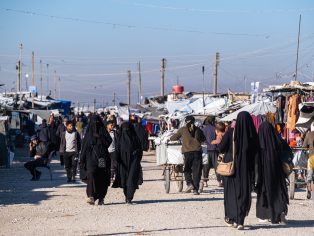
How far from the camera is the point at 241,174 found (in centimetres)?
1105

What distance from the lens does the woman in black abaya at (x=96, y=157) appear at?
1431 centimetres

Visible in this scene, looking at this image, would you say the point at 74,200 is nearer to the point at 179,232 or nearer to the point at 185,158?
the point at 185,158

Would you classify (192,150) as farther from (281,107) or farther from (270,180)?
(281,107)

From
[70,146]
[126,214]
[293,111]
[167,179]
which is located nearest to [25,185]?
[70,146]

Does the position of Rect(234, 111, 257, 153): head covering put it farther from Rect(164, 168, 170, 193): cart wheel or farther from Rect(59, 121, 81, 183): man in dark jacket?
Rect(59, 121, 81, 183): man in dark jacket

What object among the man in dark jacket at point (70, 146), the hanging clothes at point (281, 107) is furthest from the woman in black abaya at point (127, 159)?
the hanging clothes at point (281, 107)

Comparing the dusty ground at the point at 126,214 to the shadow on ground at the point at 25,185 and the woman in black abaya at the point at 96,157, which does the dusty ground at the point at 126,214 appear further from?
the woman in black abaya at the point at 96,157

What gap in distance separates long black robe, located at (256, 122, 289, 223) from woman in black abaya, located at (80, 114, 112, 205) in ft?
12.8

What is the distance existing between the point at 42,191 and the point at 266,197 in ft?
23.8

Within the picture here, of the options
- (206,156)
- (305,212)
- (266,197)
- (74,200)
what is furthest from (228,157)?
(206,156)

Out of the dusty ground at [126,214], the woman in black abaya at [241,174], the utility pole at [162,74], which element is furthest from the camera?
the utility pole at [162,74]

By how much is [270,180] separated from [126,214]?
259cm

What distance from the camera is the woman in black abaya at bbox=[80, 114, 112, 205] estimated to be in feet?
47.0

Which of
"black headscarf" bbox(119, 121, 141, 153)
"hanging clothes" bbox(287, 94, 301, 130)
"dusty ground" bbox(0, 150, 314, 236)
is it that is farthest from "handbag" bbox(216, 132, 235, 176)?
"hanging clothes" bbox(287, 94, 301, 130)
